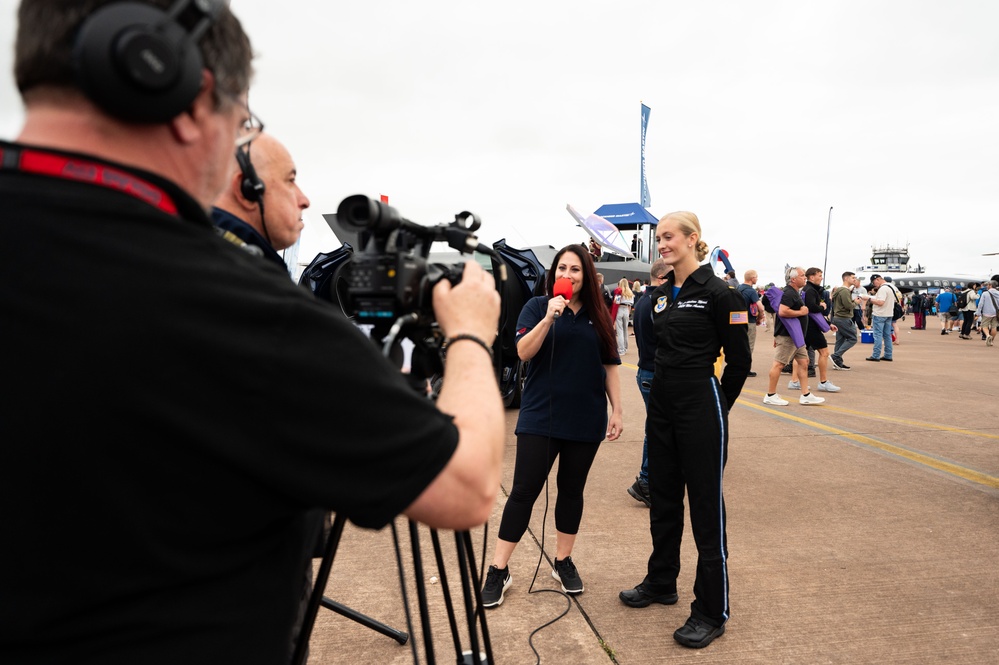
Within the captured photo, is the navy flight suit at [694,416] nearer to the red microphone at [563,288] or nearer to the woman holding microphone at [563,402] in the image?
the woman holding microphone at [563,402]

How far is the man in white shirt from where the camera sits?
12.7 meters

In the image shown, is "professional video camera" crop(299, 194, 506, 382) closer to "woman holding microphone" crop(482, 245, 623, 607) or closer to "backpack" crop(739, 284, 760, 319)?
"woman holding microphone" crop(482, 245, 623, 607)

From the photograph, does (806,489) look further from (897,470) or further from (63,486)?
(63,486)

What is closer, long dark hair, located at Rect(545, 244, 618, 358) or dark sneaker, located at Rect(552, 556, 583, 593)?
dark sneaker, located at Rect(552, 556, 583, 593)

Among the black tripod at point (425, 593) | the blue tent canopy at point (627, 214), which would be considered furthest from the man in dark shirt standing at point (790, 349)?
the blue tent canopy at point (627, 214)

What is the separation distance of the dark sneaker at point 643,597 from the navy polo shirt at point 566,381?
2.78 ft

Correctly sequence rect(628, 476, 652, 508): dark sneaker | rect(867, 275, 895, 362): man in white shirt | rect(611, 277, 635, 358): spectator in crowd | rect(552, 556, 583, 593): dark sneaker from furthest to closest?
rect(611, 277, 635, 358): spectator in crowd → rect(867, 275, 895, 362): man in white shirt → rect(628, 476, 652, 508): dark sneaker → rect(552, 556, 583, 593): dark sneaker

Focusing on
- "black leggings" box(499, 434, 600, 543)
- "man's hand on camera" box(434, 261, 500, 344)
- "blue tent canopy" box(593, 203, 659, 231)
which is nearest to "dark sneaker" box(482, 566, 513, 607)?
"black leggings" box(499, 434, 600, 543)

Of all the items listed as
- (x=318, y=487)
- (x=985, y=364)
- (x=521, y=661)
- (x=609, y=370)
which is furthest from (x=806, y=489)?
(x=985, y=364)

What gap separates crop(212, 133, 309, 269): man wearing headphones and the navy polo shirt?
1.89 meters

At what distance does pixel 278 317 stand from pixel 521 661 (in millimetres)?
2502

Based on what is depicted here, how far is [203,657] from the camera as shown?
875 millimetres

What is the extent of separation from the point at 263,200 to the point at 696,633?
9.00 feet

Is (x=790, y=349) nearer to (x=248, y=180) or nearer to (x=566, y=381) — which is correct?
(x=566, y=381)
